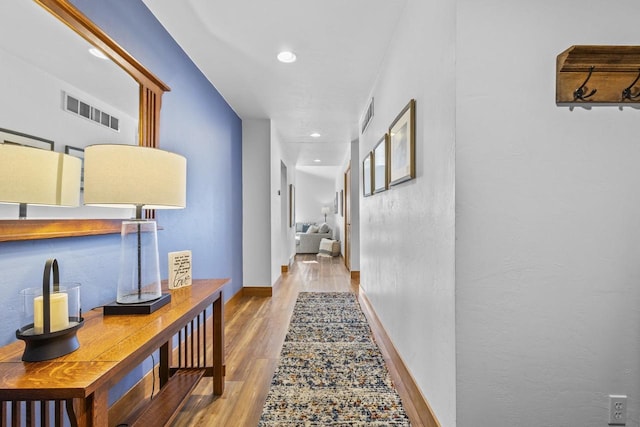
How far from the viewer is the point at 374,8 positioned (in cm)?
203

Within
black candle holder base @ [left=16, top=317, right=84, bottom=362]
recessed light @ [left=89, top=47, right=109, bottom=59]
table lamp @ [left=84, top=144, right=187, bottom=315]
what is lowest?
black candle holder base @ [left=16, top=317, right=84, bottom=362]

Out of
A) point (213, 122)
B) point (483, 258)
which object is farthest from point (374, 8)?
point (213, 122)

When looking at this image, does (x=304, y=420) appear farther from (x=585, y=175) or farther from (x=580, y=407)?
(x=585, y=175)

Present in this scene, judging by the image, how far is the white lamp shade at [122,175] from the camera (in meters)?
1.23

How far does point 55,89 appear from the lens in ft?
4.40

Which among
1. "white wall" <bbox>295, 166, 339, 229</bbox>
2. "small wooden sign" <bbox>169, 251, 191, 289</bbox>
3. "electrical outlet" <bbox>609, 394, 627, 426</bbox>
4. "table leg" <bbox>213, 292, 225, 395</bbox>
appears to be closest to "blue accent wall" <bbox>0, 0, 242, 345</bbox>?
"small wooden sign" <bbox>169, 251, 191, 289</bbox>

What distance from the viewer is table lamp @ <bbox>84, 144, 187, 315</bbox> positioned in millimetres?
1231

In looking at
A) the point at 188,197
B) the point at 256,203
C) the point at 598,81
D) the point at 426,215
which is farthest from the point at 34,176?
the point at 256,203

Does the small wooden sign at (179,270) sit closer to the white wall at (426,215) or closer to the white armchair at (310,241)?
the white wall at (426,215)

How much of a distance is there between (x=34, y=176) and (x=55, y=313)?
0.42m

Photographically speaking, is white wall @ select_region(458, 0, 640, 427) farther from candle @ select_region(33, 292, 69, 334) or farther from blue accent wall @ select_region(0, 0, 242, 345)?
blue accent wall @ select_region(0, 0, 242, 345)

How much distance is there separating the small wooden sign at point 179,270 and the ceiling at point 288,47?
5.15 ft

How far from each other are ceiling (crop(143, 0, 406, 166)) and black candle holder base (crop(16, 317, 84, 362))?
1958 millimetres

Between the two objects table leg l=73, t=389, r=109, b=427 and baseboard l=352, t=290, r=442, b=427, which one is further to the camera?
baseboard l=352, t=290, r=442, b=427
